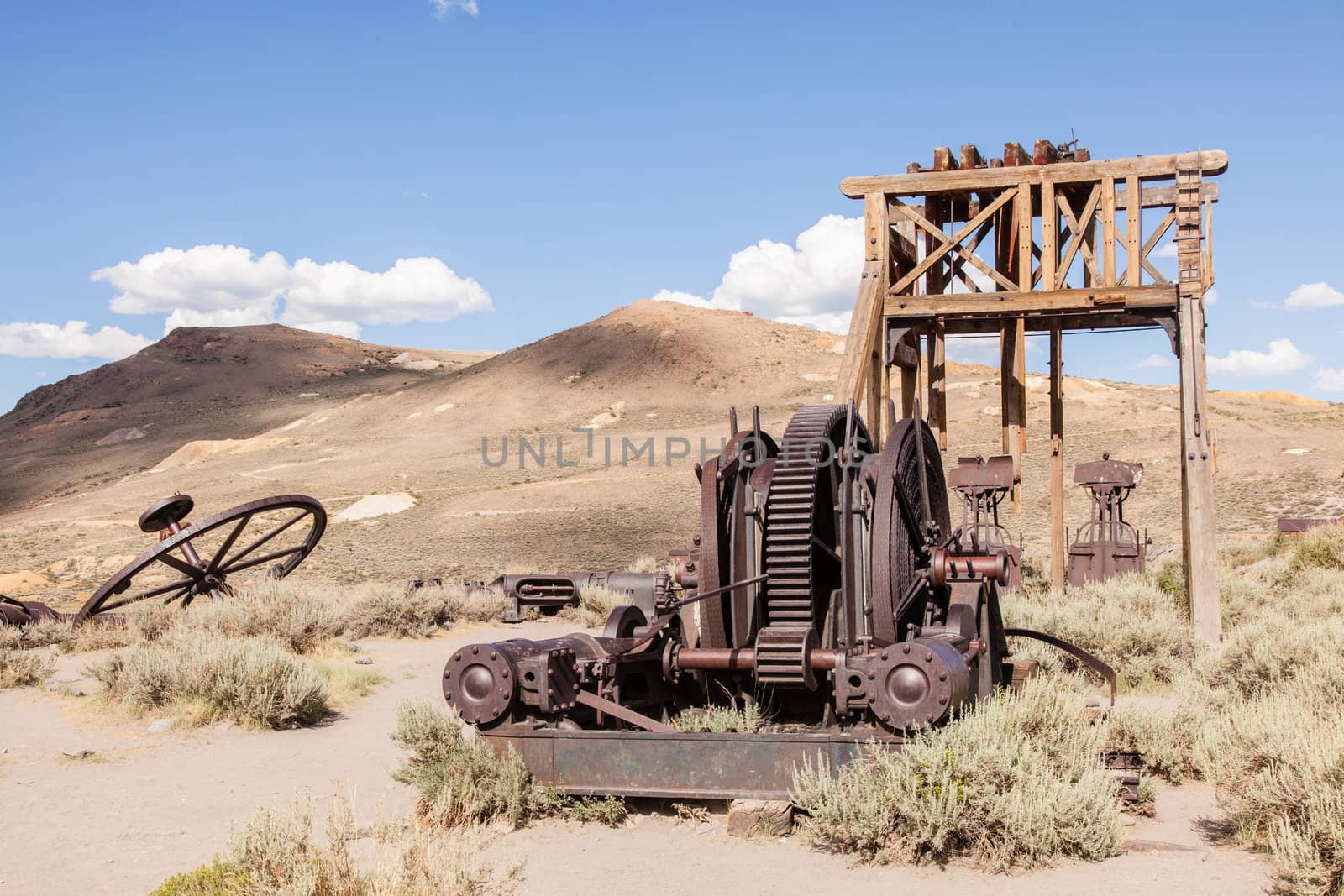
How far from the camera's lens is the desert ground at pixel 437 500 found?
605 cm

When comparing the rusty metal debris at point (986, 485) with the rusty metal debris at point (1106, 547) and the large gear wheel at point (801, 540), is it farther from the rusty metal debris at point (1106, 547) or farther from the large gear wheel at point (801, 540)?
the large gear wheel at point (801, 540)

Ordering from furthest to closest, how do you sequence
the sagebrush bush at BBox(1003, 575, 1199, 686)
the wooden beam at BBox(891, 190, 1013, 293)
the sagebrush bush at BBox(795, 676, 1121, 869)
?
the wooden beam at BBox(891, 190, 1013, 293), the sagebrush bush at BBox(1003, 575, 1199, 686), the sagebrush bush at BBox(795, 676, 1121, 869)

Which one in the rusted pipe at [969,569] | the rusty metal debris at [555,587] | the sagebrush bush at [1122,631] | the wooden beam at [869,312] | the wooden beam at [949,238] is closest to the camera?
the rusted pipe at [969,569]

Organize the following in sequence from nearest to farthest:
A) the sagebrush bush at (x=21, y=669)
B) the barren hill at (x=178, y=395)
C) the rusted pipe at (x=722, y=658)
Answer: the rusted pipe at (x=722, y=658)
the sagebrush bush at (x=21, y=669)
the barren hill at (x=178, y=395)

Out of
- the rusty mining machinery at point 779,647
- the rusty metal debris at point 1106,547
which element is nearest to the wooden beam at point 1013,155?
the rusty metal debris at point 1106,547

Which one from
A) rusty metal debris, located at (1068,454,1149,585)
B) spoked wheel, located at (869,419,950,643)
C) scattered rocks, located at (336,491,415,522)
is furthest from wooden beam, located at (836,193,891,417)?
scattered rocks, located at (336,491,415,522)

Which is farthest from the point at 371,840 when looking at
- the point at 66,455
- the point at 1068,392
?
the point at 66,455

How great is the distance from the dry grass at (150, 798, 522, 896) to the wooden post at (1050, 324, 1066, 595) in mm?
11073

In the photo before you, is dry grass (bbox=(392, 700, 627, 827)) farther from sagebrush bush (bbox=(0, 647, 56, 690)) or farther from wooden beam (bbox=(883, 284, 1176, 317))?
wooden beam (bbox=(883, 284, 1176, 317))

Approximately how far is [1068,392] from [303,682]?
137 feet

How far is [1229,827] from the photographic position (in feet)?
20.1

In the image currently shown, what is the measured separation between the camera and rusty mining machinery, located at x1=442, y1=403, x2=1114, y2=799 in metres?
6.36

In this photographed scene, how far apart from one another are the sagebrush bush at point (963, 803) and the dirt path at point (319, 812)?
0.41 ft

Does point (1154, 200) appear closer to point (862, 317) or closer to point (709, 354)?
point (862, 317)
